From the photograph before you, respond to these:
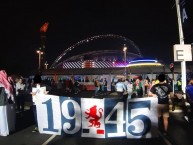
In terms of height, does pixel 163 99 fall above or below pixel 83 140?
above

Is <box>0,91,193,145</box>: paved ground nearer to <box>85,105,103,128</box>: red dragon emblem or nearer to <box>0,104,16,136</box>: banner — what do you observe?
<box>0,104,16,136</box>: banner

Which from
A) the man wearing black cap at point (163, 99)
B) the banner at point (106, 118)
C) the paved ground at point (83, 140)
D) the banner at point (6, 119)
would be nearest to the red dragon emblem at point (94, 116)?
the banner at point (106, 118)

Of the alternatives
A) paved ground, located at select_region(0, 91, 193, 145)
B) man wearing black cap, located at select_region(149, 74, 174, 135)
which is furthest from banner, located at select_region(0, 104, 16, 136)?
man wearing black cap, located at select_region(149, 74, 174, 135)

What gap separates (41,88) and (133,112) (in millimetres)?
3200

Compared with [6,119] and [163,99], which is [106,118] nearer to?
[163,99]

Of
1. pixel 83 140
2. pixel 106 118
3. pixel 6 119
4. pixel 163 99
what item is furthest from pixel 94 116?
pixel 6 119

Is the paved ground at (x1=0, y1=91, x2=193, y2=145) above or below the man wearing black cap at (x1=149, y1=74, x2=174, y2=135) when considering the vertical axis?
below

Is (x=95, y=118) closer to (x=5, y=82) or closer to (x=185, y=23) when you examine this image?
(x=5, y=82)

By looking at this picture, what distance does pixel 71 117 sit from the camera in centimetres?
1024

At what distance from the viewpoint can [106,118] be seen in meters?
10.1

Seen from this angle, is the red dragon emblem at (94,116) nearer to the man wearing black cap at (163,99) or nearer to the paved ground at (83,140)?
the paved ground at (83,140)

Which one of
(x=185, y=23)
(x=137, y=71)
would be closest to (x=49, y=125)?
(x=185, y=23)

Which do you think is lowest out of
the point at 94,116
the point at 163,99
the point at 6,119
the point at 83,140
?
the point at 83,140

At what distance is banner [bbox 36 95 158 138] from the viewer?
988 centimetres
